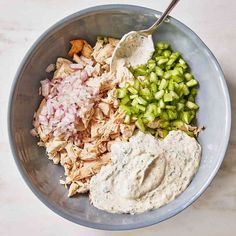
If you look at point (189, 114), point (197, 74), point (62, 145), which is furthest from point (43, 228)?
point (197, 74)

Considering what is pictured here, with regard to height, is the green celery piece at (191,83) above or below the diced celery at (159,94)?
above

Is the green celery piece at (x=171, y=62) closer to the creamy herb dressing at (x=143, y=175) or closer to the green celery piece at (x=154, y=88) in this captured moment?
the green celery piece at (x=154, y=88)

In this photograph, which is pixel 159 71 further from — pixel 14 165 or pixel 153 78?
pixel 14 165

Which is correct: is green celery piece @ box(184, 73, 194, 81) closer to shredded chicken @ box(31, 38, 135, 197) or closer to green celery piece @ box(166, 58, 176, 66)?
green celery piece @ box(166, 58, 176, 66)

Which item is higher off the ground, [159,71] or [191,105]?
[159,71]

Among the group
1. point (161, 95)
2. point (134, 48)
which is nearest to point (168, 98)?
point (161, 95)

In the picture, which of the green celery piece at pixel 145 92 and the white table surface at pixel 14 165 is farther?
the white table surface at pixel 14 165

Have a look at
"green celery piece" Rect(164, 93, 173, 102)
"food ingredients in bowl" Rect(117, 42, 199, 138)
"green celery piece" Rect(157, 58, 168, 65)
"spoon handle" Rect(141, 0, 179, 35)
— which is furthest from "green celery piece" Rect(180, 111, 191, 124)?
"spoon handle" Rect(141, 0, 179, 35)

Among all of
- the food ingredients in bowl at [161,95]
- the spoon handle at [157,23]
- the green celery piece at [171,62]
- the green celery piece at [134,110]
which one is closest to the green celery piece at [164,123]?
the food ingredients in bowl at [161,95]
